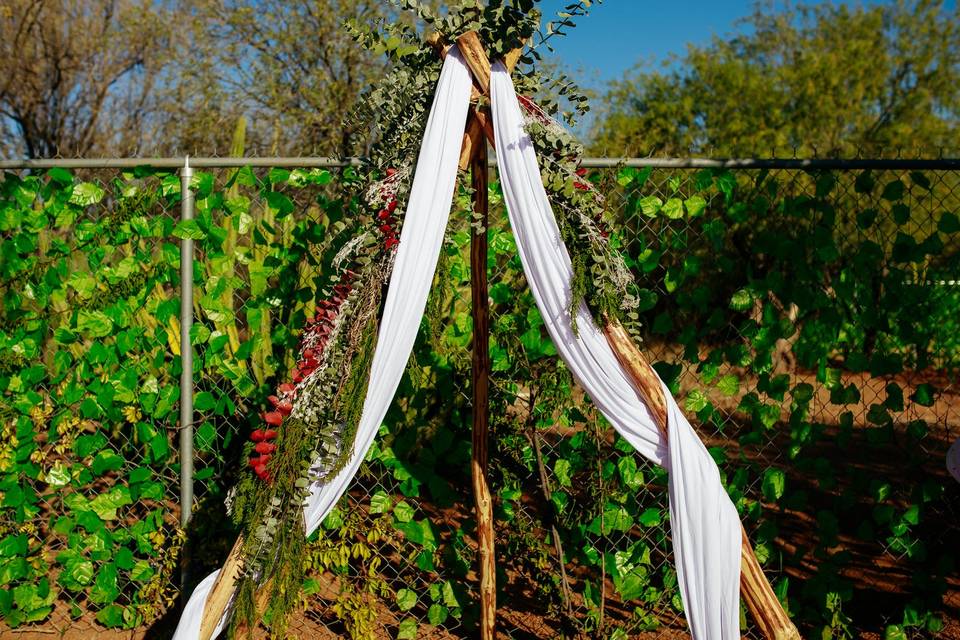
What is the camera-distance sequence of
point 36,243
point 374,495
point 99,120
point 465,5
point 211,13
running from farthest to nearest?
point 99,120 < point 211,13 < point 36,243 < point 374,495 < point 465,5

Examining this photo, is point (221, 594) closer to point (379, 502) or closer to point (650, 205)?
point (379, 502)

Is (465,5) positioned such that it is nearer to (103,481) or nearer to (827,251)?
(827,251)

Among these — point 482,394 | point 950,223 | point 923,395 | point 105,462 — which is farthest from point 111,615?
point 950,223

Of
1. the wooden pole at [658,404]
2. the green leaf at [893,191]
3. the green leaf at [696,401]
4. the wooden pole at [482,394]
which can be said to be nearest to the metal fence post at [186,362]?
the wooden pole at [482,394]

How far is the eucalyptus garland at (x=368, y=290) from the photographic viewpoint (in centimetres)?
243

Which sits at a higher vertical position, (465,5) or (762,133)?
(762,133)

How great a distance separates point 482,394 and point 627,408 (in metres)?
0.70

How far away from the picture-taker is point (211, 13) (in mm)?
14258

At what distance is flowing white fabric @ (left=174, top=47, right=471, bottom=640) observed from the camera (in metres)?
2.49

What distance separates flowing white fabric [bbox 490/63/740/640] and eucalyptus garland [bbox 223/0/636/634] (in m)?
0.06

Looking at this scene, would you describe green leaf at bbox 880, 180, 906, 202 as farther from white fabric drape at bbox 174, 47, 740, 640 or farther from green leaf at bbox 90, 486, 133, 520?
green leaf at bbox 90, 486, 133, 520

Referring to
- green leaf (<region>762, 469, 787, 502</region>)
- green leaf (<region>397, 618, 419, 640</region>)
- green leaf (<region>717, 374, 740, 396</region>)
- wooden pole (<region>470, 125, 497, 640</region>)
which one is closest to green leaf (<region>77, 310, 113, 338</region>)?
wooden pole (<region>470, 125, 497, 640</region>)

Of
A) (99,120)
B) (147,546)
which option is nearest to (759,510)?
(147,546)

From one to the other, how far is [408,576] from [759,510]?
157 cm
